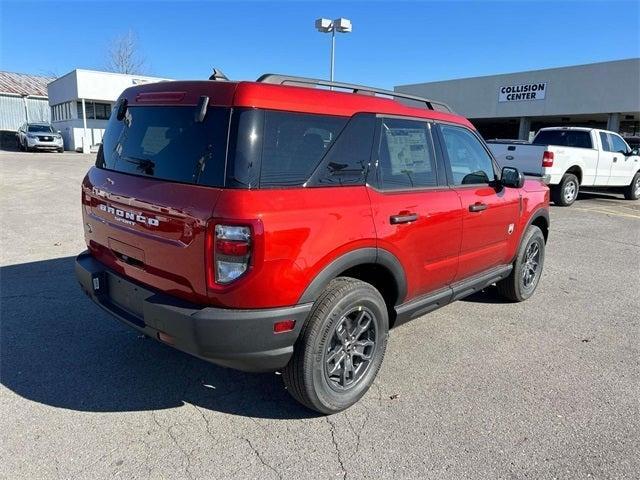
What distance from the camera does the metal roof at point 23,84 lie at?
42.3m

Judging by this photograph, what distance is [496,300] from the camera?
5.25 metres

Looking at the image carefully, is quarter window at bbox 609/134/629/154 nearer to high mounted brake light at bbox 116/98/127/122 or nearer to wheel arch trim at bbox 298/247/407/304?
wheel arch trim at bbox 298/247/407/304

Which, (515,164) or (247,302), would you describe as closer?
(247,302)

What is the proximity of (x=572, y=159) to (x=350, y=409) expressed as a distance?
11.3 metres

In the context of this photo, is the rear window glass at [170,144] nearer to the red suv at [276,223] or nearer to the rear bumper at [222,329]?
the red suv at [276,223]

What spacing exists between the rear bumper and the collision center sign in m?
28.7

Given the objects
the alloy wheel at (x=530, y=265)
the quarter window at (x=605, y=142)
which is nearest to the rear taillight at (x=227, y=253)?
the alloy wheel at (x=530, y=265)

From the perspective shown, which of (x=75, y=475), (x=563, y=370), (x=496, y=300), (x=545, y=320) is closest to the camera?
(x=75, y=475)

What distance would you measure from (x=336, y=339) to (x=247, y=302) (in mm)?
748

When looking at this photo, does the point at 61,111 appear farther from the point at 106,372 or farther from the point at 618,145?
the point at 106,372

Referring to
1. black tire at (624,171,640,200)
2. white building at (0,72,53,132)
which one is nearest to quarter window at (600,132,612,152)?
black tire at (624,171,640,200)

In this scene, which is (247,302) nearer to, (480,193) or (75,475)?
(75,475)

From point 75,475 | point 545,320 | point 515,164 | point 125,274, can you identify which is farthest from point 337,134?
point 515,164

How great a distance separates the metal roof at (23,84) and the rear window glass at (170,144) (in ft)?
153
